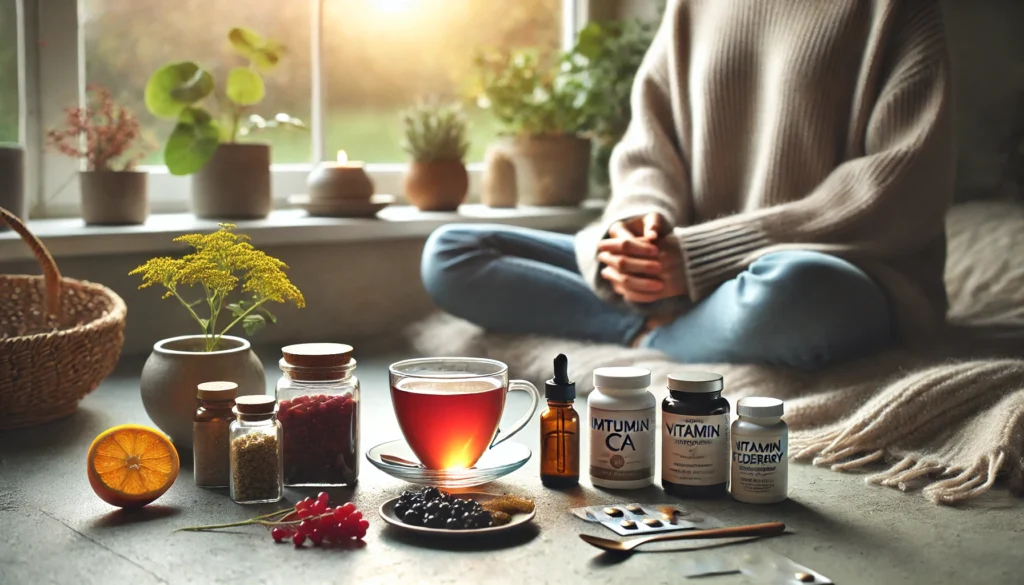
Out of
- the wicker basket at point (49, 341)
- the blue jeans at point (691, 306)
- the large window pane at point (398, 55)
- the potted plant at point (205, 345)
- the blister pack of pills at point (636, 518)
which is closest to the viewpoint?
the blister pack of pills at point (636, 518)

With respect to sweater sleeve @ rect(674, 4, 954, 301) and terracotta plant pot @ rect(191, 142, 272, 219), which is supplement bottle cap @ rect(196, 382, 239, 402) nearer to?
sweater sleeve @ rect(674, 4, 954, 301)

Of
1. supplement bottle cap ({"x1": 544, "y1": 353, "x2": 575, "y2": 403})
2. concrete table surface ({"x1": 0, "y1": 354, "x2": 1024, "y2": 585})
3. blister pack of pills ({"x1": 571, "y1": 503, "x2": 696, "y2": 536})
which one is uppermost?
supplement bottle cap ({"x1": 544, "y1": 353, "x2": 575, "y2": 403})

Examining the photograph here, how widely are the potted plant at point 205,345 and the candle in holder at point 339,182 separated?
950 mm

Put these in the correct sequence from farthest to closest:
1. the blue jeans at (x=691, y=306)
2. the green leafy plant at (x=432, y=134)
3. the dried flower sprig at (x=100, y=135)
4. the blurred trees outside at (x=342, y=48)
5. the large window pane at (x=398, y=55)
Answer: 1. the large window pane at (x=398, y=55)
2. the green leafy plant at (x=432, y=134)
3. the blurred trees outside at (x=342, y=48)
4. the dried flower sprig at (x=100, y=135)
5. the blue jeans at (x=691, y=306)

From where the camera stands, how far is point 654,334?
211 cm

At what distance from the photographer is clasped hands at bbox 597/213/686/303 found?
6.47 feet

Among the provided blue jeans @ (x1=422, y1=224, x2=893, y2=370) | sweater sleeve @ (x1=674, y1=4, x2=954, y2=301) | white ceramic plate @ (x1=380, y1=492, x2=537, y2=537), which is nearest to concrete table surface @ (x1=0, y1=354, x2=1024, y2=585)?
white ceramic plate @ (x1=380, y1=492, x2=537, y2=537)

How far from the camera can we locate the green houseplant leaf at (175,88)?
2242 mm

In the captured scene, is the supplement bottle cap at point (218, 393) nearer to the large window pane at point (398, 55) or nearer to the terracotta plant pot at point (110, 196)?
the terracotta plant pot at point (110, 196)

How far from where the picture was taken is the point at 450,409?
4.26 ft

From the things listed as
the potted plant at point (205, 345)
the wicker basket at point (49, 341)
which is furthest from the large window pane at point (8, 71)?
the potted plant at point (205, 345)

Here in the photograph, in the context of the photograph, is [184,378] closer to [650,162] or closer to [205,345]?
[205,345]

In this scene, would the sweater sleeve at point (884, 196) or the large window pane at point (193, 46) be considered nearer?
the sweater sleeve at point (884, 196)

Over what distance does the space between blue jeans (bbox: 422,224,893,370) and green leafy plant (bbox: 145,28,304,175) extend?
0.51 m
